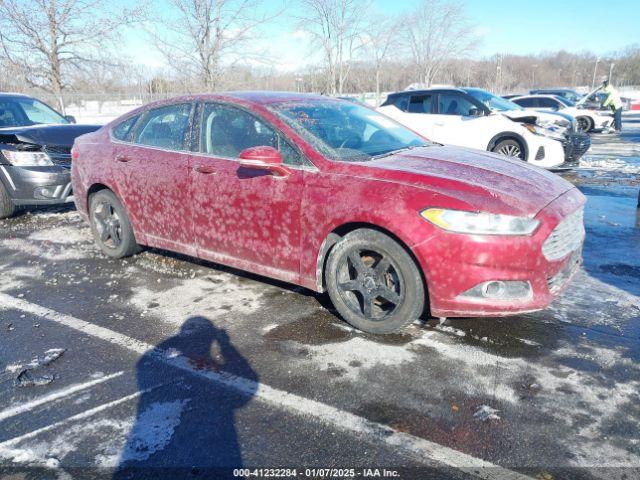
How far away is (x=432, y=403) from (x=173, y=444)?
52.6 inches

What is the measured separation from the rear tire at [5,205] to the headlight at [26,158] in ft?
1.64

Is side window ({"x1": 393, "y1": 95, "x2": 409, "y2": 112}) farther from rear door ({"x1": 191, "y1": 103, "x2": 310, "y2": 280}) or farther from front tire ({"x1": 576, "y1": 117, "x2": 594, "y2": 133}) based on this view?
front tire ({"x1": 576, "y1": 117, "x2": 594, "y2": 133})

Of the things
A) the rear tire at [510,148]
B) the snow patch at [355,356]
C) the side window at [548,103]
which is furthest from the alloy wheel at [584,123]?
the snow patch at [355,356]

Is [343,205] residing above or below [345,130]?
below

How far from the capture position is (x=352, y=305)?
134 inches

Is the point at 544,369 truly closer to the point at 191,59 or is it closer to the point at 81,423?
the point at 81,423

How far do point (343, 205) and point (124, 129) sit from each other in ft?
9.07

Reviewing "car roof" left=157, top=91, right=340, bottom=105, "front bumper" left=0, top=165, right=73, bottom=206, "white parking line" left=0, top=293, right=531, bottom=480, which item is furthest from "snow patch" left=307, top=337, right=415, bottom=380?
"front bumper" left=0, top=165, right=73, bottom=206

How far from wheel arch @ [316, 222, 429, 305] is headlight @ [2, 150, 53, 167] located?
4792 mm

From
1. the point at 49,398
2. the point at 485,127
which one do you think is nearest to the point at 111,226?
the point at 49,398

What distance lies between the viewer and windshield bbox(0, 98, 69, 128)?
7.59 metres

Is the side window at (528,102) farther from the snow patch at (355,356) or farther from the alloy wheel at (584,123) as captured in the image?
the snow patch at (355,356)

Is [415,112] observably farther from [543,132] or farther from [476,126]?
[543,132]

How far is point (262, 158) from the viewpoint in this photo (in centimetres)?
335
